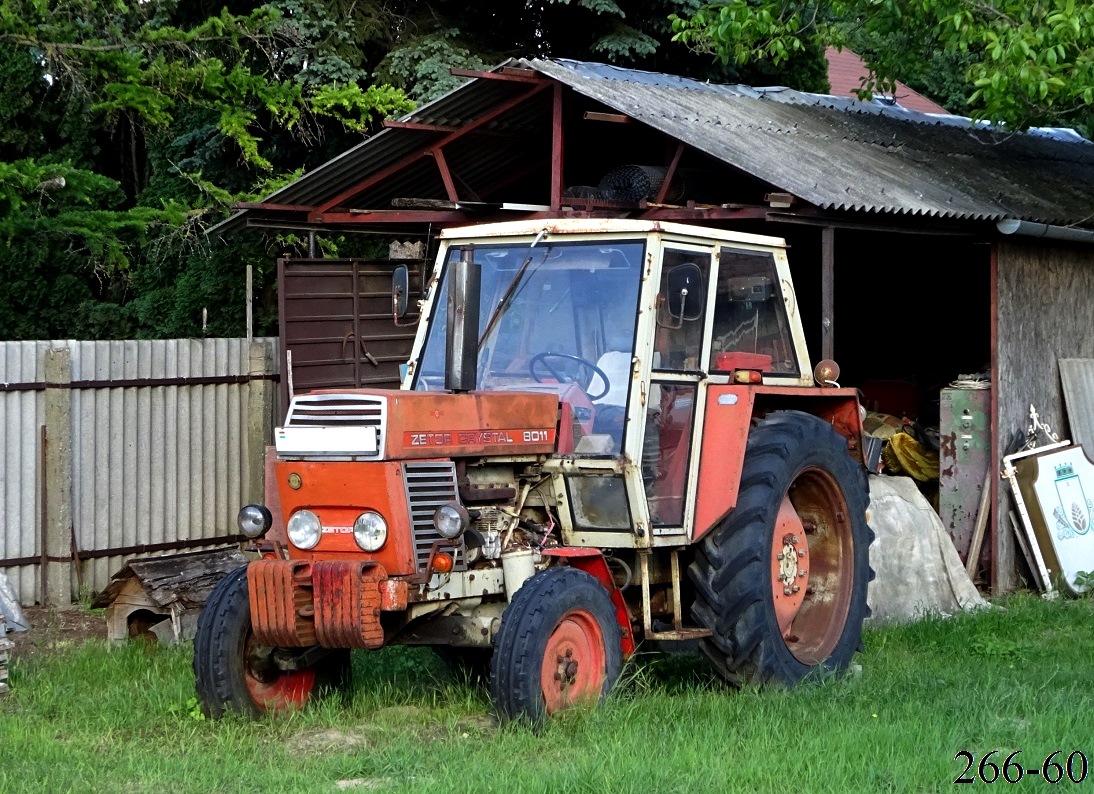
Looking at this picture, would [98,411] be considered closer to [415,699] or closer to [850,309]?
[415,699]

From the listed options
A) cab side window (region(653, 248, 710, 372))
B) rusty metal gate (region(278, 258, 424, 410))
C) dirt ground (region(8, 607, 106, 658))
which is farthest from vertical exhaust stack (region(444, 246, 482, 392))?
rusty metal gate (region(278, 258, 424, 410))

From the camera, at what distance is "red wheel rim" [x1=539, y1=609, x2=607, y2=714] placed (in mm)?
6043

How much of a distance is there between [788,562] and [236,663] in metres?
2.69

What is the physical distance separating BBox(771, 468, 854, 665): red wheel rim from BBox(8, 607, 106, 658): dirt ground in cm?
432

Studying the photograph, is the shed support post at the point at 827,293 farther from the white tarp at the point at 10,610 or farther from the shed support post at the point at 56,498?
the white tarp at the point at 10,610

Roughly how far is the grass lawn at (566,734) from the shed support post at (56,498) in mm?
2301

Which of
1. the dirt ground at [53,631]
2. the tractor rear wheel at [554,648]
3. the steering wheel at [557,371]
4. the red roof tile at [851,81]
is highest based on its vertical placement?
the red roof tile at [851,81]

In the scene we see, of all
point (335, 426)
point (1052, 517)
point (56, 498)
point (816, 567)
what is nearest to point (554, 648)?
point (335, 426)

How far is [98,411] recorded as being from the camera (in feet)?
34.5

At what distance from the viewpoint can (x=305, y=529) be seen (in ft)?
20.5

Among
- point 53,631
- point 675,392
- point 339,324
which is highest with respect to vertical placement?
point 339,324

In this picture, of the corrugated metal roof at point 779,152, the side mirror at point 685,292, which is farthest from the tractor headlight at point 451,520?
the corrugated metal roof at point 779,152

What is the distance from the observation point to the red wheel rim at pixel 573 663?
6.04m

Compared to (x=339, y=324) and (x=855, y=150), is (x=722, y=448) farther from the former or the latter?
(x=339, y=324)
